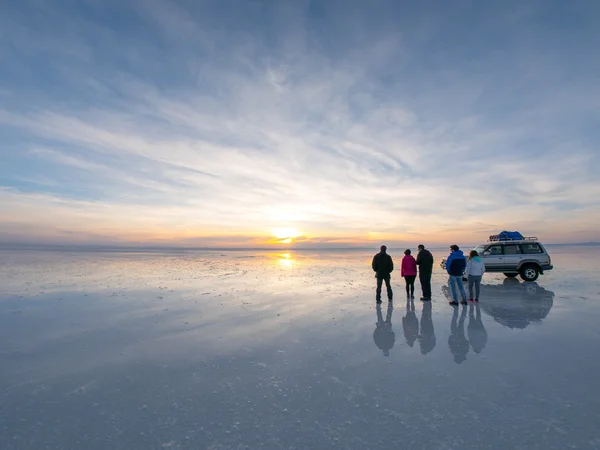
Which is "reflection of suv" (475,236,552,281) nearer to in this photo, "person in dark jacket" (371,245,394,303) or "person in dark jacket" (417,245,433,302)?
"person in dark jacket" (417,245,433,302)

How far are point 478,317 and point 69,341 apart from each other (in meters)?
11.4

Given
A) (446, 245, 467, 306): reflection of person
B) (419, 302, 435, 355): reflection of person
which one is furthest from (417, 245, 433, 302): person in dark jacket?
(419, 302, 435, 355): reflection of person

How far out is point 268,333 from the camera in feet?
27.1

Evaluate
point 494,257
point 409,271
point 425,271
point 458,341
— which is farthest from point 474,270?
point 494,257

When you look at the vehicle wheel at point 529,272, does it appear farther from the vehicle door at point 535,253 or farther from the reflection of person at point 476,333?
the reflection of person at point 476,333

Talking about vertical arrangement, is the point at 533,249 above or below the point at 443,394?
above

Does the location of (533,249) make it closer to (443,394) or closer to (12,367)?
(443,394)

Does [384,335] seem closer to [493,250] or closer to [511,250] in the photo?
[493,250]

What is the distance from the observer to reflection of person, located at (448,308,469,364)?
660cm

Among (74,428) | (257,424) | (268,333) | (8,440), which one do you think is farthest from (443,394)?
(8,440)

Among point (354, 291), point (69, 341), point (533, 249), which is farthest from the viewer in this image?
point (533, 249)

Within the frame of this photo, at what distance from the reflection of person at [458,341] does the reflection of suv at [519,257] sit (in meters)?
11.0

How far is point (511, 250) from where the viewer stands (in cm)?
1855

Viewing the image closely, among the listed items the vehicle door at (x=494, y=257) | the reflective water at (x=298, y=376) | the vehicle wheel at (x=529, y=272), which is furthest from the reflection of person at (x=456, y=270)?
the vehicle wheel at (x=529, y=272)
